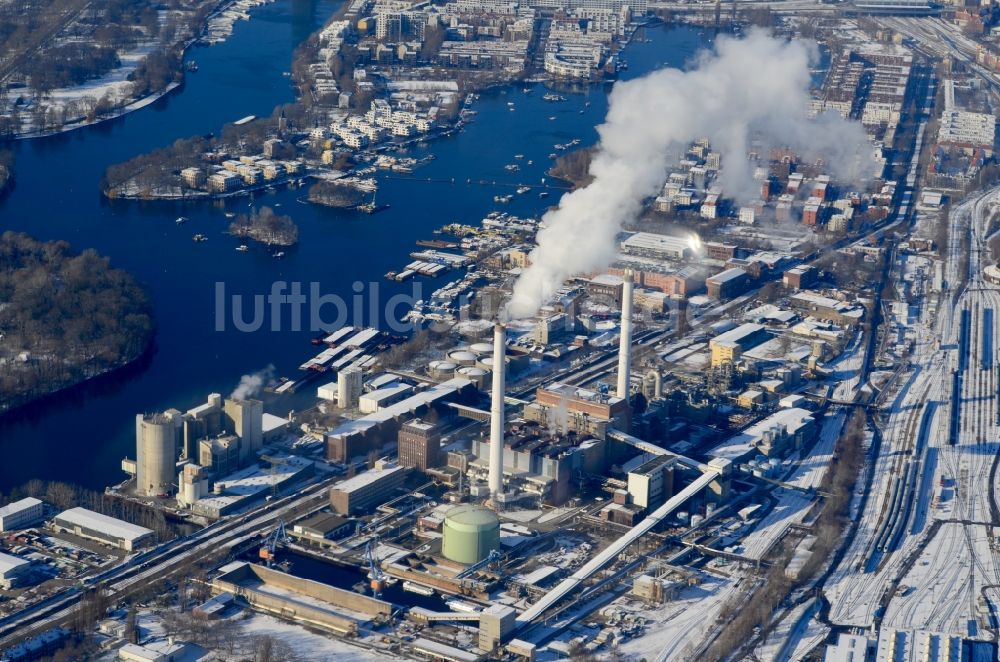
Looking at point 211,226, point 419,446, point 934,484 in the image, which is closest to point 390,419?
Answer: point 419,446

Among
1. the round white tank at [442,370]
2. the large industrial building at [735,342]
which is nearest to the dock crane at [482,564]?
the round white tank at [442,370]

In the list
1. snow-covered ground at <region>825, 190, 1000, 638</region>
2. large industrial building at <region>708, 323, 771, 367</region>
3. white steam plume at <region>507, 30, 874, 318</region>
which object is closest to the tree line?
white steam plume at <region>507, 30, 874, 318</region>

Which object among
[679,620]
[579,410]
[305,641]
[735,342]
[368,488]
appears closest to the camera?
[305,641]

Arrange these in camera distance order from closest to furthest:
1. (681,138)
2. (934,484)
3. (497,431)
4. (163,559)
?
(163,559) → (497,431) → (934,484) → (681,138)

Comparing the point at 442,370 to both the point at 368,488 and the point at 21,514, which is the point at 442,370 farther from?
the point at 21,514

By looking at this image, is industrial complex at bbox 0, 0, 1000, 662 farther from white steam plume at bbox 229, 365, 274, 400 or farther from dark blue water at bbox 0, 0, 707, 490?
dark blue water at bbox 0, 0, 707, 490

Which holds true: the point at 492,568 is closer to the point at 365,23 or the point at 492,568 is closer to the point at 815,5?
the point at 365,23

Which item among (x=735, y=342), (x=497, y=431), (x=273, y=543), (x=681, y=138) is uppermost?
(x=681, y=138)

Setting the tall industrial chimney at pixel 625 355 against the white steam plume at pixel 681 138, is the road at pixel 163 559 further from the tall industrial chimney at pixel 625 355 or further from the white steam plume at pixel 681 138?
the white steam plume at pixel 681 138
